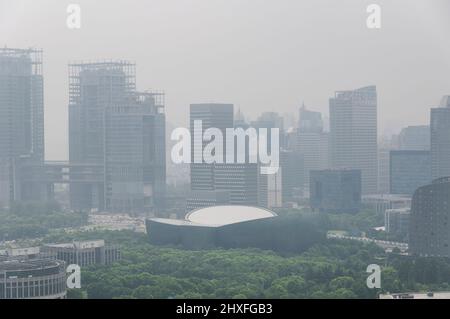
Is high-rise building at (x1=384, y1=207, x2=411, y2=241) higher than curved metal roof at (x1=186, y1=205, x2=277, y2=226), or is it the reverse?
curved metal roof at (x1=186, y1=205, x2=277, y2=226)

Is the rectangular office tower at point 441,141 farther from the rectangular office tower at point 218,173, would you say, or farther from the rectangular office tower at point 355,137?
the rectangular office tower at point 218,173

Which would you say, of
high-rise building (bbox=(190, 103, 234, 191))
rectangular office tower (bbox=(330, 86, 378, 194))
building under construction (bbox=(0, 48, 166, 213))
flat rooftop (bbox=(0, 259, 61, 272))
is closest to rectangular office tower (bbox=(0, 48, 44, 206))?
building under construction (bbox=(0, 48, 166, 213))

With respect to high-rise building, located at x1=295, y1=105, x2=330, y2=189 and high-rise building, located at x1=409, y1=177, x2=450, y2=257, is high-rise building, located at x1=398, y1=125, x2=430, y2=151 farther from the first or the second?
high-rise building, located at x1=409, y1=177, x2=450, y2=257

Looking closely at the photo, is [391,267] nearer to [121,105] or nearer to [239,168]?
[239,168]

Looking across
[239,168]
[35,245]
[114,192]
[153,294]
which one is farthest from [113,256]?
[114,192]

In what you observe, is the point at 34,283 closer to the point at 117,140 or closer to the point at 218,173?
the point at 218,173

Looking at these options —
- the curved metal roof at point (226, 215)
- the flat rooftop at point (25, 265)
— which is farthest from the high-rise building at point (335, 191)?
the flat rooftop at point (25, 265)

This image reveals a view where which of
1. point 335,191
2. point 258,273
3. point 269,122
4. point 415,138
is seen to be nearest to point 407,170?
point 415,138
